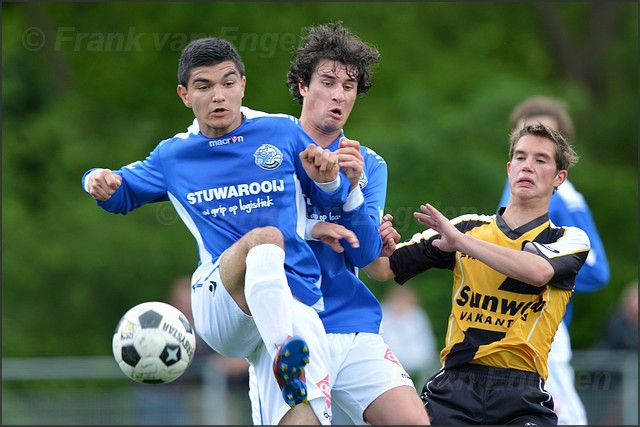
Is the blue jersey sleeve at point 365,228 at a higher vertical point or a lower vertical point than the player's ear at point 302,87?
lower

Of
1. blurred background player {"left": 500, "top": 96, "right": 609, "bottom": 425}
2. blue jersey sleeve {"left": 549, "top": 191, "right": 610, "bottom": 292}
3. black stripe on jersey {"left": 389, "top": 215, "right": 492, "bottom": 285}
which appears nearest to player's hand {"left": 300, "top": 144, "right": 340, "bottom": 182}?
black stripe on jersey {"left": 389, "top": 215, "right": 492, "bottom": 285}

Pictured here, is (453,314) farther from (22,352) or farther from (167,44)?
(167,44)

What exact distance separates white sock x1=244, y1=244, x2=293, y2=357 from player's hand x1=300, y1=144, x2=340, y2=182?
55 cm

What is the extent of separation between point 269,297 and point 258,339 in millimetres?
626

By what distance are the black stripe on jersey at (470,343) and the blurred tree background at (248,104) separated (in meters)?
7.48

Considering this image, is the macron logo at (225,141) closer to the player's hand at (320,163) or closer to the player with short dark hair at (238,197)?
the player with short dark hair at (238,197)

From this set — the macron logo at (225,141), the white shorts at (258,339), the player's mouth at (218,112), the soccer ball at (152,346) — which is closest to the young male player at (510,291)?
the white shorts at (258,339)

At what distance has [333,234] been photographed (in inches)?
219

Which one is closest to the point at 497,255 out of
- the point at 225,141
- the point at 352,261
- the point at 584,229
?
the point at 352,261

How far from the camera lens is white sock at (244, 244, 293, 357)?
5.12 meters

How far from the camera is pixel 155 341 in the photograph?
Answer: 5.88 m

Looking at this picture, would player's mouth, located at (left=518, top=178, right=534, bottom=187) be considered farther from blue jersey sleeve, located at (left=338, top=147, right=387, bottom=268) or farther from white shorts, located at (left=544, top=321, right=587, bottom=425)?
white shorts, located at (left=544, top=321, right=587, bottom=425)

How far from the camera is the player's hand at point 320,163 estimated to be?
213 inches

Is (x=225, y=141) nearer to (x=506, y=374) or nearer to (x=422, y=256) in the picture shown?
(x=422, y=256)
